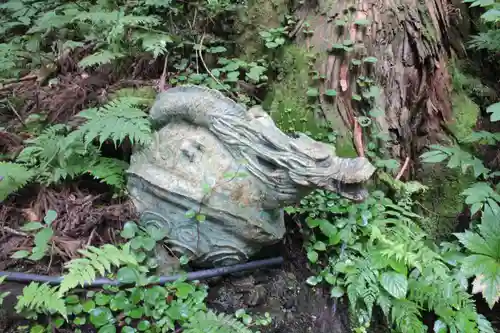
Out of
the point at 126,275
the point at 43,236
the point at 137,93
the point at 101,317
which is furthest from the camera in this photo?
the point at 137,93

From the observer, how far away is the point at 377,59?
390 cm

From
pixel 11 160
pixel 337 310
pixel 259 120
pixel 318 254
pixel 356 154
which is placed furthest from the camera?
pixel 356 154

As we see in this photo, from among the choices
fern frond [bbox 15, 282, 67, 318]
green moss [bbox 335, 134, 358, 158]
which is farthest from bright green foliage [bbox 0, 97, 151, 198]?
green moss [bbox 335, 134, 358, 158]

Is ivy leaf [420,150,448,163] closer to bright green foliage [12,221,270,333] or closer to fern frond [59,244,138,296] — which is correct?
bright green foliage [12,221,270,333]

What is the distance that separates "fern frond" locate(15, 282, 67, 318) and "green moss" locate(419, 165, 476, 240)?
9.62ft

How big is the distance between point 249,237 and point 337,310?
33.0 inches

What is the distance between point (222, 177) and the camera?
2.75 metres

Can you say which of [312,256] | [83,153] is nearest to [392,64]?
[312,256]

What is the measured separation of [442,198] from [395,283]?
1.40 meters

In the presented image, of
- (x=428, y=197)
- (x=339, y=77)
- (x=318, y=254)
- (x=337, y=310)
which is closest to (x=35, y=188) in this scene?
(x=318, y=254)

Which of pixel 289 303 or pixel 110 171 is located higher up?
pixel 110 171

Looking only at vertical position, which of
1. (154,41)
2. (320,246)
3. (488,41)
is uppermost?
(488,41)

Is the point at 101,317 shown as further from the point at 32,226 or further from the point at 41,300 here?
the point at 32,226

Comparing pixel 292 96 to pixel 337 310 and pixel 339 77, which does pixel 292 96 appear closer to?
pixel 339 77
